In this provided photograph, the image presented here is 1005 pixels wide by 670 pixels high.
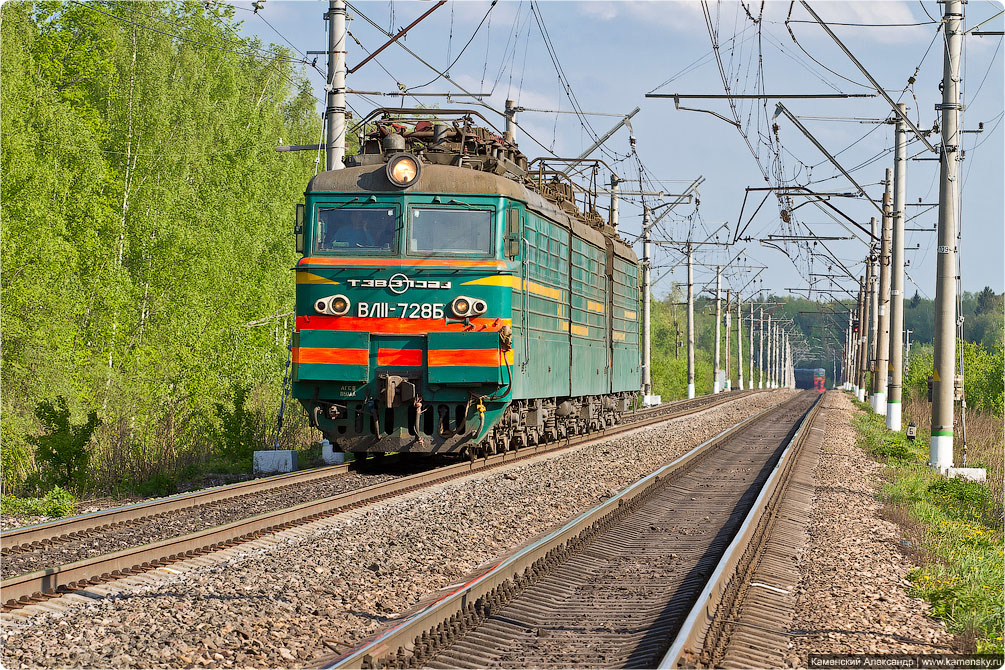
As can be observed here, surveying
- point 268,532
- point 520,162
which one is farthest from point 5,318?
point 268,532

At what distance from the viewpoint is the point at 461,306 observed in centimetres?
1352

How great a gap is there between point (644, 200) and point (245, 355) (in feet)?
57.1

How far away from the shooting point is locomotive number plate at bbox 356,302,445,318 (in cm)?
1352

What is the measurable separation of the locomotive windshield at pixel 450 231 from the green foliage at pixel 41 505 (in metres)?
5.17

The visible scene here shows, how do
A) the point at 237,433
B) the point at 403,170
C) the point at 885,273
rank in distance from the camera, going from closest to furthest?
the point at 403,170 → the point at 237,433 → the point at 885,273

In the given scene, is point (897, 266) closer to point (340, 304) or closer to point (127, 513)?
point (340, 304)

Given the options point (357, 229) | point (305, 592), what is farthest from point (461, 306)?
point (305, 592)

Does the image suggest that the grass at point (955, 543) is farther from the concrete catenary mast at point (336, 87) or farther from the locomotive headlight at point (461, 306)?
the concrete catenary mast at point (336, 87)

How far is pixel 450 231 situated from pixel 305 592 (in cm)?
736

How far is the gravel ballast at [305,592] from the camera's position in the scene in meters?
5.86

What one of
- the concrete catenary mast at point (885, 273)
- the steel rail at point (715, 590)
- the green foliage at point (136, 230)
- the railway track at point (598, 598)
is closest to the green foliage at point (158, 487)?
the green foliage at point (136, 230)

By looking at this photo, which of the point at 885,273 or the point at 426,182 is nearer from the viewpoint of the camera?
the point at 426,182

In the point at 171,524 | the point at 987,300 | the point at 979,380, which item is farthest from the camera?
the point at 987,300

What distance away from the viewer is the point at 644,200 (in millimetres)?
39531
